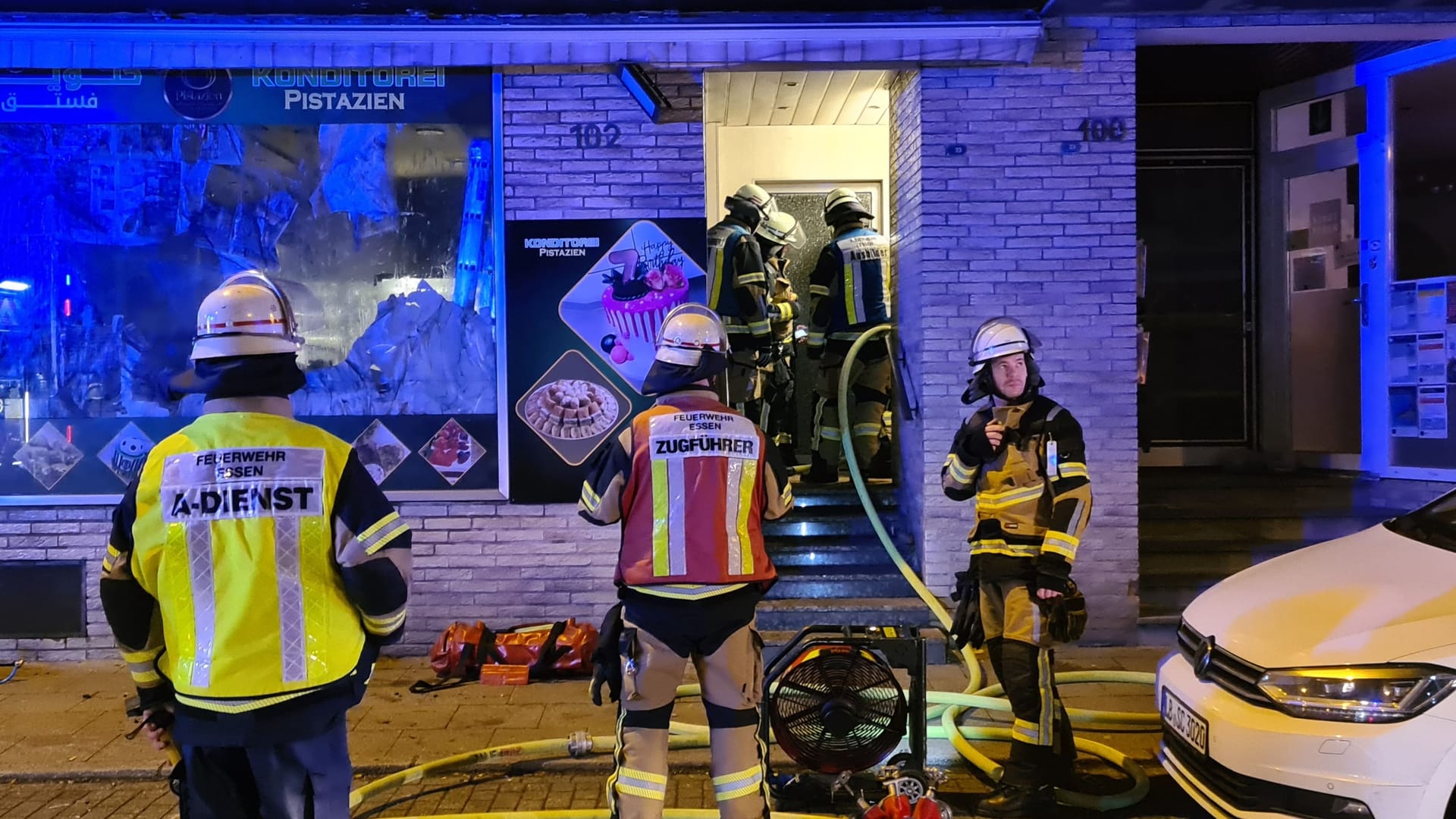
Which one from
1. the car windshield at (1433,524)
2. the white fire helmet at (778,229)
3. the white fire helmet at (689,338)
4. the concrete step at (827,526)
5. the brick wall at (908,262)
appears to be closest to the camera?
the white fire helmet at (689,338)

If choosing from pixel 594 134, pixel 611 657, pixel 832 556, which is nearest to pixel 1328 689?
pixel 611 657

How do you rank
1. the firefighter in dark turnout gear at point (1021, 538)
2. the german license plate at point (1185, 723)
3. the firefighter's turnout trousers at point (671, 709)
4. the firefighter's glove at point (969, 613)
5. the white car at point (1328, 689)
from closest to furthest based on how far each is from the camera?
the white car at point (1328, 689) → the firefighter's turnout trousers at point (671, 709) → the german license plate at point (1185, 723) → the firefighter in dark turnout gear at point (1021, 538) → the firefighter's glove at point (969, 613)

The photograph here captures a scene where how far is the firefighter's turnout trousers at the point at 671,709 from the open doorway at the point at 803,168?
219 inches

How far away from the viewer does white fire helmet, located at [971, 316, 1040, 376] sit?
4281 mm

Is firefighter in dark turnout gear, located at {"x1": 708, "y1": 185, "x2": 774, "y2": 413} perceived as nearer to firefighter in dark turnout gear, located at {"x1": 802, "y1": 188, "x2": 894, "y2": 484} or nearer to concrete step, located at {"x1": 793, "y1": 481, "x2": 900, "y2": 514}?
firefighter in dark turnout gear, located at {"x1": 802, "y1": 188, "x2": 894, "y2": 484}

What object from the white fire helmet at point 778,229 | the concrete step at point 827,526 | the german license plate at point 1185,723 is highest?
the white fire helmet at point 778,229

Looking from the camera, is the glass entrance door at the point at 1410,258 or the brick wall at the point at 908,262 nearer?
the brick wall at the point at 908,262

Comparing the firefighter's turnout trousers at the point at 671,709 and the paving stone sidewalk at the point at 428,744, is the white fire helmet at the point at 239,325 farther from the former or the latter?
the paving stone sidewalk at the point at 428,744

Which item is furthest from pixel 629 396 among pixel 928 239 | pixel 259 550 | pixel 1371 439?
pixel 1371 439

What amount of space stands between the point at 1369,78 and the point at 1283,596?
249 inches

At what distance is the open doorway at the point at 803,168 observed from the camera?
910 cm

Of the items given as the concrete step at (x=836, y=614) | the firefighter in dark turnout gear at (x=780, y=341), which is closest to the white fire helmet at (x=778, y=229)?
the firefighter in dark turnout gear at (x=780, y=341)

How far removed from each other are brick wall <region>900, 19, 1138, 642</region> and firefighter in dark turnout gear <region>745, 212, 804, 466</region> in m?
1.98

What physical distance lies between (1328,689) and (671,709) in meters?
2.25
